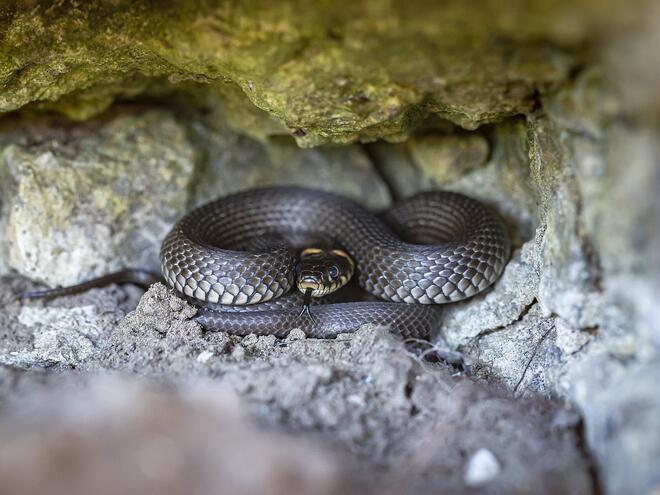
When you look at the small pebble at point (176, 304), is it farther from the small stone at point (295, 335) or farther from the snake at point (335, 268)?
the small stone at point (295, 335)

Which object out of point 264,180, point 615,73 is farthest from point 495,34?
point 264,180

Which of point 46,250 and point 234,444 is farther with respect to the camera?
point 46,250

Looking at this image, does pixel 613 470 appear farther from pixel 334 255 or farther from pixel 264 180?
pixel 264 180

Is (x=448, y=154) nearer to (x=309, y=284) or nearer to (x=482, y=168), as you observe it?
(x=482, y=168)

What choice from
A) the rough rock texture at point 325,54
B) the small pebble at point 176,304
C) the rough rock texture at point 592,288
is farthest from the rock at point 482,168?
the small pebble at point 176,304

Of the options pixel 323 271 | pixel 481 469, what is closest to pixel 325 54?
pixel 323 271

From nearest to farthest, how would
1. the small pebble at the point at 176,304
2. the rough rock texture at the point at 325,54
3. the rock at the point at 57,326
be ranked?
the rough rock texture at the point at 325,54 → the rock at the point at 57,326 → the small pebble at the point at 176,304
